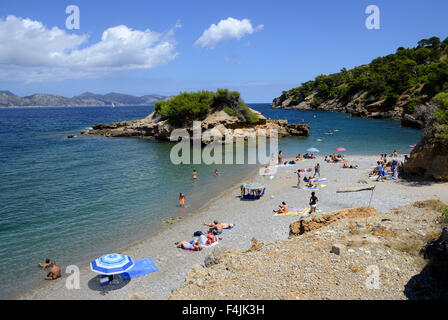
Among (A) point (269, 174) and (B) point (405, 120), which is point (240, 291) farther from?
(B) point (405, 120)

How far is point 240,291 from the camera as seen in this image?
7445mm

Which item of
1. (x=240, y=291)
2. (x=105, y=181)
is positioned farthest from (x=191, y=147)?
(x=240, y=291)

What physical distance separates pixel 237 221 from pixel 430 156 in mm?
14094

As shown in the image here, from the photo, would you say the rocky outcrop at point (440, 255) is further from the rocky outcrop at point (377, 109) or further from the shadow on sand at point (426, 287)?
the rocky outcrop at point (377, 109)

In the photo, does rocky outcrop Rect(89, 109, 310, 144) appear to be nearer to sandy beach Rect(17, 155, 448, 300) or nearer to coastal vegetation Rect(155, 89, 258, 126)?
coastal vegetation Rect(155, 89, 258, 126)

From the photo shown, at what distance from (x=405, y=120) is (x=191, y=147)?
4608cm

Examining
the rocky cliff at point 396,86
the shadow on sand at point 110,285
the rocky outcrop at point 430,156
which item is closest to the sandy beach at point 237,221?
the shadow on sand at point 110,285

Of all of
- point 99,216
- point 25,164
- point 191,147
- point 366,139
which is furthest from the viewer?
point 366,139

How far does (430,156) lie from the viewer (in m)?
20.2

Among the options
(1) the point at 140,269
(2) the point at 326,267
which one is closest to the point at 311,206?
(2) the point at 326,267

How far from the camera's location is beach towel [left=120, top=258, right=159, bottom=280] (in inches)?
466

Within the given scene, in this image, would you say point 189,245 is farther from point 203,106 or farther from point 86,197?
point 203,106

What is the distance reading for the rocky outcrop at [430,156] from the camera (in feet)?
64.1
